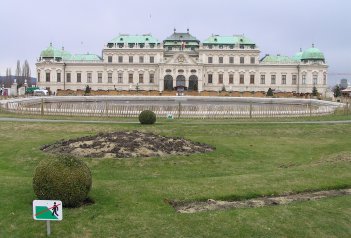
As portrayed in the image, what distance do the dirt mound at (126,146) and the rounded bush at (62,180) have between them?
24.6ft

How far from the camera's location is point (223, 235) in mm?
10695

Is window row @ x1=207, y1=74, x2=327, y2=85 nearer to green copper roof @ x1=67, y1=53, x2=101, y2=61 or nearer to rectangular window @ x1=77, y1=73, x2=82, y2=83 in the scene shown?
green copper roof @ x1=67, y1=53, x2=101, y2=61

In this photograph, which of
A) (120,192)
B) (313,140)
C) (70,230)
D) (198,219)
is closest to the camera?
(70,230)

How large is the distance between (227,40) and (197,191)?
10733cm

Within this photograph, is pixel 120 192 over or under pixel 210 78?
under

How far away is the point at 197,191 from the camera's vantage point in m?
14.2

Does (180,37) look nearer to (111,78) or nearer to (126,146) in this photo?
(111,78)

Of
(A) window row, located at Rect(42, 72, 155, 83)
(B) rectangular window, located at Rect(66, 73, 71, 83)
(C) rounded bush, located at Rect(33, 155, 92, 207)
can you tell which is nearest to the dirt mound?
(C) rounded bush, located at Rect(33, 155, 92, 207)

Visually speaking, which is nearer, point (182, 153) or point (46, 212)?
point (46, 212)

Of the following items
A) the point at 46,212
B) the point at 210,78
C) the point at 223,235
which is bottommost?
the point at 223,235

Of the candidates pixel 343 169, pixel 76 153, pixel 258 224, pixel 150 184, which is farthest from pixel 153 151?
pixel 258 224

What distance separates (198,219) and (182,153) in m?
9.41

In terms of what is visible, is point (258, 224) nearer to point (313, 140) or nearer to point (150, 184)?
point (150, 184)

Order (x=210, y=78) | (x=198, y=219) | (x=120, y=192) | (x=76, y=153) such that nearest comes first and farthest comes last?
(x=198, y=219), (x=120, y=192), (x=76, y=153), (x=210, y=78)
